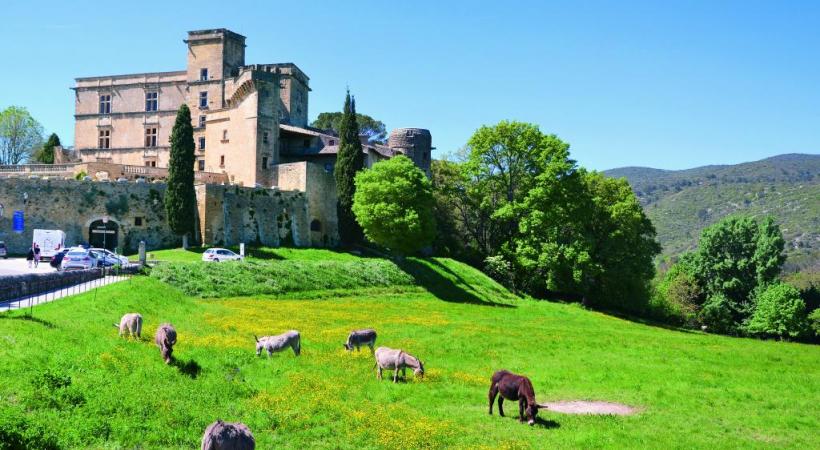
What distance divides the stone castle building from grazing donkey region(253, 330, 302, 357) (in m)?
49.9

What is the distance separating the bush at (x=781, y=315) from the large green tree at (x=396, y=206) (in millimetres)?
32605

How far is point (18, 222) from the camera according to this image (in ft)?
204

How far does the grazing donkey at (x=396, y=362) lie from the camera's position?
1004 inches

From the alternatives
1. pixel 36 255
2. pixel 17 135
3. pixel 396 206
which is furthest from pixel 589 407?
pixel 17 135

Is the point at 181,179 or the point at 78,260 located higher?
the point at 181,179

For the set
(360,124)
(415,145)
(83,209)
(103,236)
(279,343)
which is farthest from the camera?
(360,124)

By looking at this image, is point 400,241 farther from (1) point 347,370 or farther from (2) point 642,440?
(2) point 642,440

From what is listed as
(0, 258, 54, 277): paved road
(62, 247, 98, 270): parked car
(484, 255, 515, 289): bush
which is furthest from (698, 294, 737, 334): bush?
(0, 258, 54, 277): paved road

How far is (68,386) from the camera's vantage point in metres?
19.1

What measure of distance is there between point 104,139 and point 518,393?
9055cm

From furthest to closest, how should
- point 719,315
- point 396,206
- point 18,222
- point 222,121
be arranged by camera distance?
point 222,121, point 719,315, point 396,206, point 18,222

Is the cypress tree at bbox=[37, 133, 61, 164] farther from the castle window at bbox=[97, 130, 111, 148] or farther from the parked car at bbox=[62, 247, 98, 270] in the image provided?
the parked car at bbox=[62, 247, 98, 270]

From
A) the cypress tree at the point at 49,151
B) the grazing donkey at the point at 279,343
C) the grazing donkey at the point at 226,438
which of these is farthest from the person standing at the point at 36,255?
the cypress tree at the point at 49,151

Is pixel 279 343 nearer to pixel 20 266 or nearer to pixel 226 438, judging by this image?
pixel 226 438
